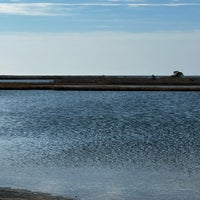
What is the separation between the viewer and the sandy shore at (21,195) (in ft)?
50.4

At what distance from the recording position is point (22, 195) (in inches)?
625

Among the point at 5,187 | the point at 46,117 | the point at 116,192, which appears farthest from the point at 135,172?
the point at 46,117

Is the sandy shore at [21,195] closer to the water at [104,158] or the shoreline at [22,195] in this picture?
the shoreline at [22,195]

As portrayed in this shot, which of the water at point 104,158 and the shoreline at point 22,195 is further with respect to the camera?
the water at point 104,158

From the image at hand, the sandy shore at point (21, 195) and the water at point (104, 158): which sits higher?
the sandy shore at point (21, 195)

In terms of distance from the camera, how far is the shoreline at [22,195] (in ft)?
50.4

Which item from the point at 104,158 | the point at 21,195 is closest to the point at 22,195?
the point at 21,195

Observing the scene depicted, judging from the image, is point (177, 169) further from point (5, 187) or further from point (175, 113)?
point (175, 113)

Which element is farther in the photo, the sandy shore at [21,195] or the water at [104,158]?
the water at [104,158]

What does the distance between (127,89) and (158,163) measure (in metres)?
75.9

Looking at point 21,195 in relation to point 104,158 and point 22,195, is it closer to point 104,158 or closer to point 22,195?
point 22,195

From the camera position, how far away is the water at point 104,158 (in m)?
17.9

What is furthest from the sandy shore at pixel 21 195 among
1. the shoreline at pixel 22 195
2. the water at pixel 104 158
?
the water at pixel 104 158

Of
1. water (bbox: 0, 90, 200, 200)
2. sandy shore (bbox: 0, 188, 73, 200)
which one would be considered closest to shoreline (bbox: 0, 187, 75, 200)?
sandy shore (bbox: 0, 188, 73, 200)
